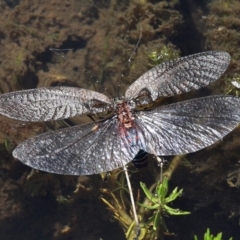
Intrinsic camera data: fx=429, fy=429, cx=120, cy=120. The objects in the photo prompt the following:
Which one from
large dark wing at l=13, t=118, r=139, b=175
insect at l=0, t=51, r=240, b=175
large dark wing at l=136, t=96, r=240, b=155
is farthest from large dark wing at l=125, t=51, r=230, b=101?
large dark wing at l=13, t=118, r=139, b=175

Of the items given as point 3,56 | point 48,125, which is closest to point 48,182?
point 48,125

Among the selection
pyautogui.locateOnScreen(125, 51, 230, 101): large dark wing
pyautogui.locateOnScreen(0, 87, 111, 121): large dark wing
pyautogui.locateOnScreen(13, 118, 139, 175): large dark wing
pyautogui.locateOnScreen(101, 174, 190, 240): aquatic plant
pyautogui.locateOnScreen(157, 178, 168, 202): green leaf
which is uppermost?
pyautogui.locateOnScreen(125, 51, 230, 101): large dark wing

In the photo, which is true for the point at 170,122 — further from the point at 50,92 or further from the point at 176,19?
the point at 176,19

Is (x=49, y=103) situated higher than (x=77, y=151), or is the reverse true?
(x=49, y=103)

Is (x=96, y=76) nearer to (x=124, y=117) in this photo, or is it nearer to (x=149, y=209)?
(x=124, y=117)

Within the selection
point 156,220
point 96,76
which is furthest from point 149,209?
point 96,76

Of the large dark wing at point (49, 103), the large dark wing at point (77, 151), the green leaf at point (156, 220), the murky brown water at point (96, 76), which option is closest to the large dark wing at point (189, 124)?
the large dark wing at point (77, 151)

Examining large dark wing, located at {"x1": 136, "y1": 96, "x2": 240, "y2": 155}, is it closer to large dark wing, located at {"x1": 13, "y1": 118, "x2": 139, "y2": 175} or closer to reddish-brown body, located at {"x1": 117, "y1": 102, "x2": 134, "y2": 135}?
reddish-brown body, located at {"x1": 117, "y1": 102, "x2": 134, "y2": 135}
